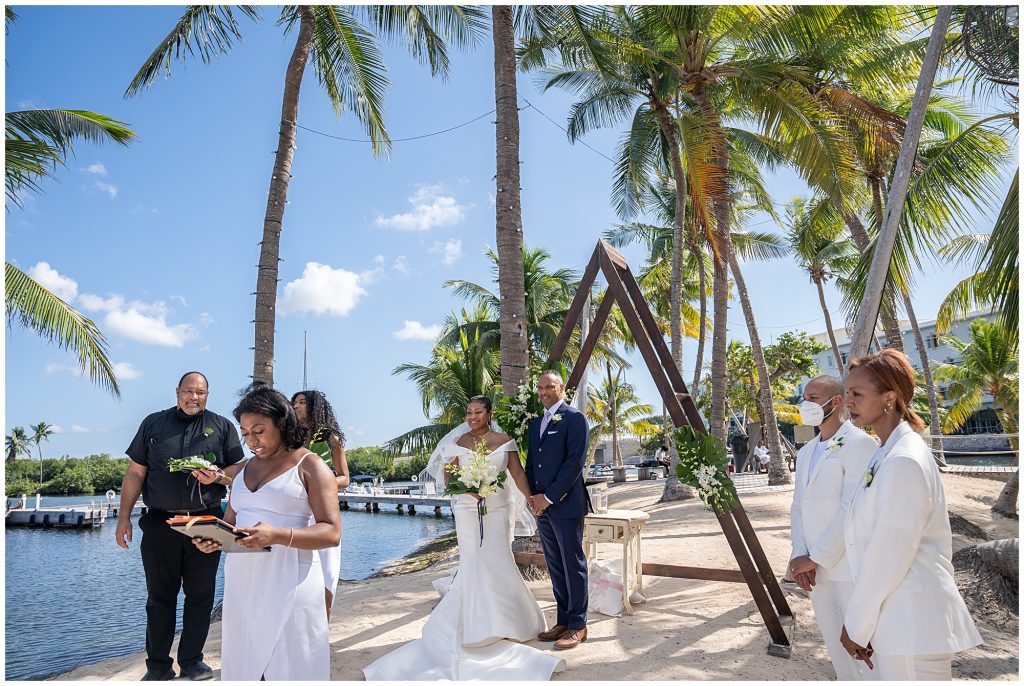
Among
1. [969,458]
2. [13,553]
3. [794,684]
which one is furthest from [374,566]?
[969,458]

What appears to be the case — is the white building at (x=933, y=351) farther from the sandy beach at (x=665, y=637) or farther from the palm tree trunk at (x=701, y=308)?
the sandy beach at (x=665, y=637)

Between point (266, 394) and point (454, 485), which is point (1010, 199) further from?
point (266, 394)

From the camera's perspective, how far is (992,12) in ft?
24.9

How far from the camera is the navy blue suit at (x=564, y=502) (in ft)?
18.3

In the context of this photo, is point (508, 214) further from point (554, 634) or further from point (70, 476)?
point (70, 476)

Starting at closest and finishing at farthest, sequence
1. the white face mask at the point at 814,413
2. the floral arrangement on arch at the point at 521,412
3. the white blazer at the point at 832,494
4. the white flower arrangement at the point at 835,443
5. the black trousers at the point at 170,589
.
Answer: the white blazer at the point at 832,494
the white flower arrangement at the point at 835,443
the white face mask at the point at 814,413
the black trousers at the point at 170,589
the floral arrangement on arch at the point at 521,412

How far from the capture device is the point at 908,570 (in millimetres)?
2838

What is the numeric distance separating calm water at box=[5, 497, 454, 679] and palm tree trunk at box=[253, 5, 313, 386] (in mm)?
4219

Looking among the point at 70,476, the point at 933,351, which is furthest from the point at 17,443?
the point at 933,351

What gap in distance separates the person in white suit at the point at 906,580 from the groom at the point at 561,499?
2.86 metres

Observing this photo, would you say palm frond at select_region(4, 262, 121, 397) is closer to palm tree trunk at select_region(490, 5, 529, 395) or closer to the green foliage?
palm tree trunk at select_region(490, 5, 529, 395)

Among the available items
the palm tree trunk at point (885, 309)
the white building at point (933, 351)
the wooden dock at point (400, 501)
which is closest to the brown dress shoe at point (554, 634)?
the palm tree trunk at point (885, 309)

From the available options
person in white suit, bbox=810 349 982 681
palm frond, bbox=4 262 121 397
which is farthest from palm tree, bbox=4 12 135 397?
person in white suit, bbox=810 349 982 681

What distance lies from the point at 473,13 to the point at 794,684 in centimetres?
1118
